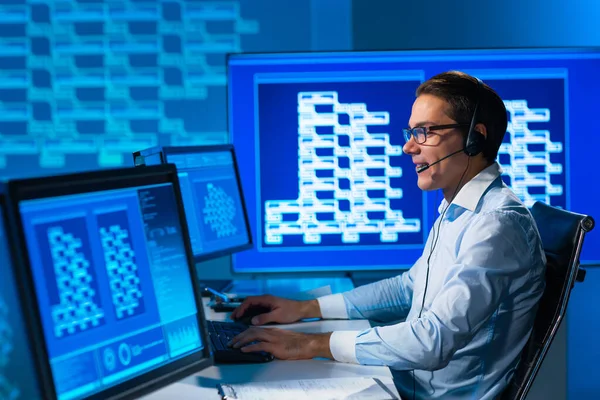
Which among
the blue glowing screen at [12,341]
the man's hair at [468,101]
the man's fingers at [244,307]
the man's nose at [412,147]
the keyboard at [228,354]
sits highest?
the man's hair at [468,101]

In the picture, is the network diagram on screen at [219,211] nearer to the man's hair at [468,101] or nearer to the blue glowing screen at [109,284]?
the man's hair at [468,101]

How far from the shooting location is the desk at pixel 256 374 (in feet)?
4.42

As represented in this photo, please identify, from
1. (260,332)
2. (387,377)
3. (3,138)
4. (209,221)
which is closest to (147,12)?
(3,138)

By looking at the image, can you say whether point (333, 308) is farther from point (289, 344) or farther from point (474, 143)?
point (474, 143)

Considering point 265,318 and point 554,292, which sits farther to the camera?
point 265,318

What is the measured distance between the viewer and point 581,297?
3234 mm

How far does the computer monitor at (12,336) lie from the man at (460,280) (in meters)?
0.67

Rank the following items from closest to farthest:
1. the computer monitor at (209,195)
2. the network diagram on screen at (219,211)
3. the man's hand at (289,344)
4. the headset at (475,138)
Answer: the man's hand at (289,344)
the headset at (475,138)
the computer monitor at (209,195)
the network diagram on screen at (219,211)

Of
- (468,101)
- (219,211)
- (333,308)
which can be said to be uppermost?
(468,101)

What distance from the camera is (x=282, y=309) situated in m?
1.95

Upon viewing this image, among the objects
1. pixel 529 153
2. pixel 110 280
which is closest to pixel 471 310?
pixel 110 280

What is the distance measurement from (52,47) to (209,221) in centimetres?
162

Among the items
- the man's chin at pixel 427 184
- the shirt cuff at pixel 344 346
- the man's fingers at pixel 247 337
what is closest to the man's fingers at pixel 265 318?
the man's fingers at pixel 247 337

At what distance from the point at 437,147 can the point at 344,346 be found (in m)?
0.54
